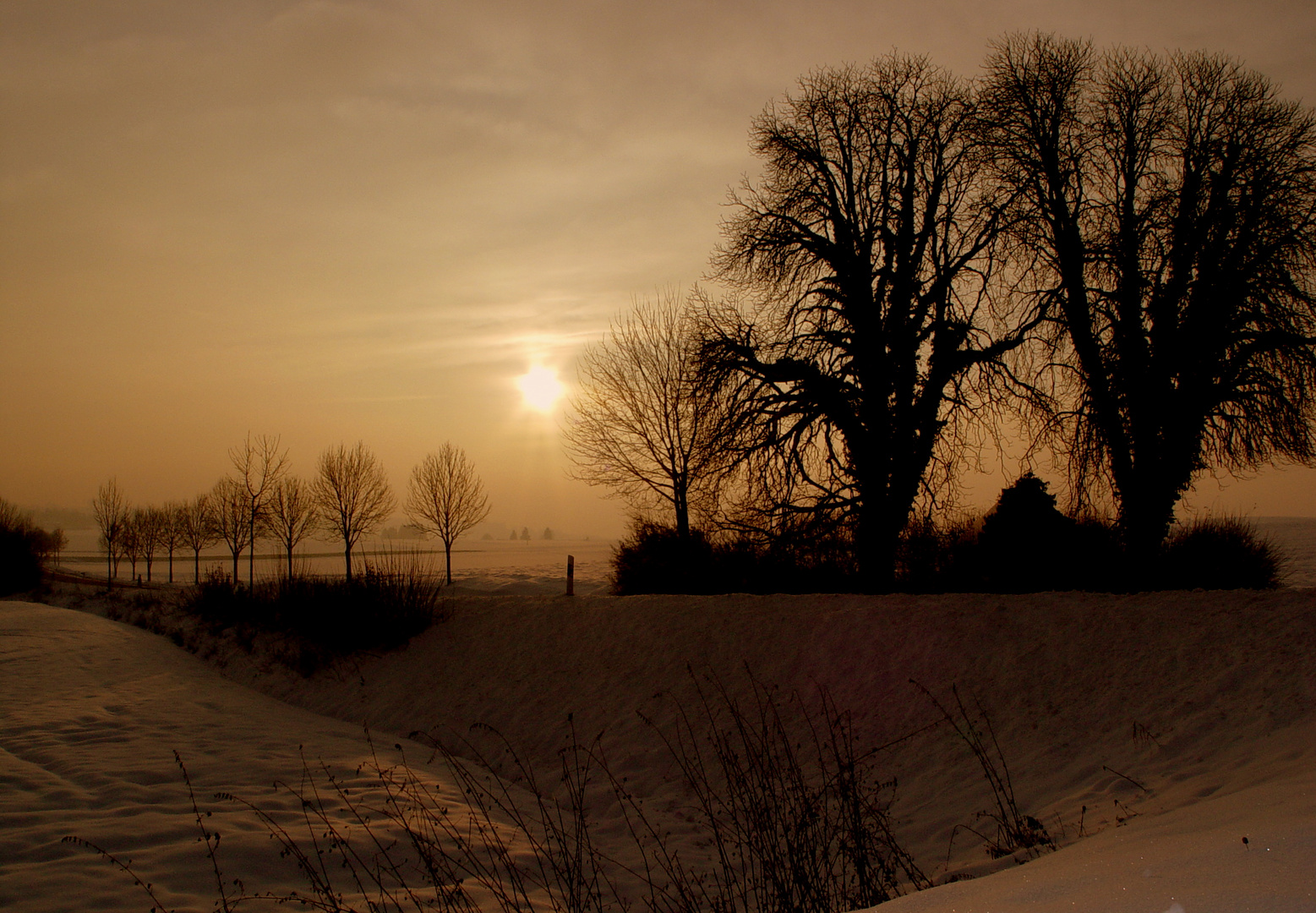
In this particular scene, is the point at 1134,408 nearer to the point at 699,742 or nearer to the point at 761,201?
the point at 761,201

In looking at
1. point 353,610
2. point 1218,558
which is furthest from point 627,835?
point 1218,558

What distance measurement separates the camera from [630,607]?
1484cm

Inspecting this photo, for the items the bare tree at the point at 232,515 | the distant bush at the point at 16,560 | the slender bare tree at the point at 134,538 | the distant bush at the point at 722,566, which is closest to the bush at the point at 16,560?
the distant bush at the point at 16,560

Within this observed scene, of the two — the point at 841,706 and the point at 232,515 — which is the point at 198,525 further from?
the point at 841,706

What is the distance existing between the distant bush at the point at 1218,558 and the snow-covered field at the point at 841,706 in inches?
268

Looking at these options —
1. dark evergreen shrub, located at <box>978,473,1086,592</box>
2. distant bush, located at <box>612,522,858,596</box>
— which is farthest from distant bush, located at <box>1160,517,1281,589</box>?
distant bush, located at <box>612,522,858,596</box>

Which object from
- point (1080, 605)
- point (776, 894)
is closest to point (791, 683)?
point (1080, 605)

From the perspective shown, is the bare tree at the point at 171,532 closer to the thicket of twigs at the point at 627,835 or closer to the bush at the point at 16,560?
the bush at the point at 16,560

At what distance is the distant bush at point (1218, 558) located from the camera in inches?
655

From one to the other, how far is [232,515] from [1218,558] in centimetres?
4677

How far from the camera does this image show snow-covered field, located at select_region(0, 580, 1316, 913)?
413 cm

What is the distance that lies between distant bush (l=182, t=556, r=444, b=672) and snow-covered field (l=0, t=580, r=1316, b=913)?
2.17 ft

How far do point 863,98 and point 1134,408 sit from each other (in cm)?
958

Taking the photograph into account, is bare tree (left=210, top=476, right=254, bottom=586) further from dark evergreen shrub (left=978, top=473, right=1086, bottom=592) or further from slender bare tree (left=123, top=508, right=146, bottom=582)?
dark evergreen shrub (left=978, top=473, right=1086, bottom=592)
